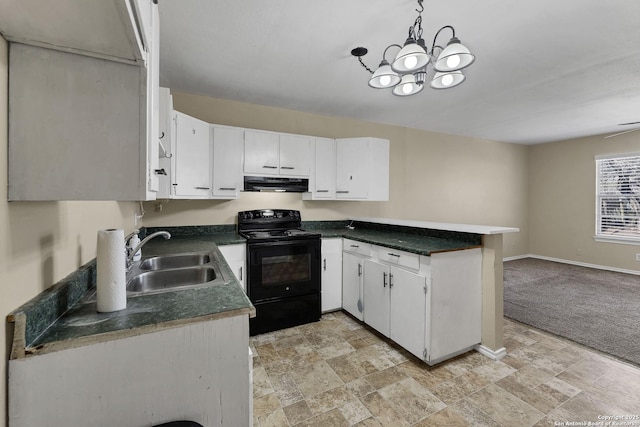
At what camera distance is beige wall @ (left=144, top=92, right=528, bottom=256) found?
10.6 ft

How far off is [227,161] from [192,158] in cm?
38

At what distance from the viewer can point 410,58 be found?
1722 mm

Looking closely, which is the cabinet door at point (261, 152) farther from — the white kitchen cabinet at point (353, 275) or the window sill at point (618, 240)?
the window sill at point (618, 240)

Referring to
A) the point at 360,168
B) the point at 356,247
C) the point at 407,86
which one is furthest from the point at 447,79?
the point at 356,247

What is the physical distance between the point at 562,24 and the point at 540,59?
534 millimetres

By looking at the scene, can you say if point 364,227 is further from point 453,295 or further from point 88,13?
point 88,13

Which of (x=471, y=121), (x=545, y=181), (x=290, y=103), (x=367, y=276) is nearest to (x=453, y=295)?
(x=367, y=276)

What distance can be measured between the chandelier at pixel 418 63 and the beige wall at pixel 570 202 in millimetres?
5168

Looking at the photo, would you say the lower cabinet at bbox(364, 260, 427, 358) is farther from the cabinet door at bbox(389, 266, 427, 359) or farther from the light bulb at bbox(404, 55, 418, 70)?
the light bulb at bbox(404, 55, 418, 70)

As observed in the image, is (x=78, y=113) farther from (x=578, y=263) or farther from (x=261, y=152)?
(x=578, y=263)

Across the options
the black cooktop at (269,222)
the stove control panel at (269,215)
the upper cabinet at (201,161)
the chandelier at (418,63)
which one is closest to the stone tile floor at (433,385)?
the black cooktop at (269,222)

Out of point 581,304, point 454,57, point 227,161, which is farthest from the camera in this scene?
point 581,304

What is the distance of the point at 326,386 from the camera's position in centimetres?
197

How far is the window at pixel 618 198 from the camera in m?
4.79
